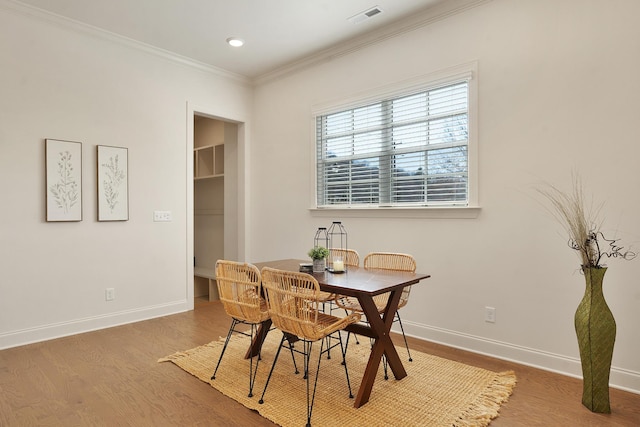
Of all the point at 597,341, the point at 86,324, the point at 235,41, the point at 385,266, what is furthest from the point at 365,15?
the point at 86,324

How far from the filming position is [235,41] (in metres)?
4.02

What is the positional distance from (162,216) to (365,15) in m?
3.01

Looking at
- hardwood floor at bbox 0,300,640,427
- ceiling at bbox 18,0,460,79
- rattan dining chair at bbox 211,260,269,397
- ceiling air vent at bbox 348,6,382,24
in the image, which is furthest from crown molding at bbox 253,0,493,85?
hardwood floor at bbox 0,300,640,427

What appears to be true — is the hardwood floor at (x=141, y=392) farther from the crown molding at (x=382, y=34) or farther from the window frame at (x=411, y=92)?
the crown molding at (x=382, y=34)

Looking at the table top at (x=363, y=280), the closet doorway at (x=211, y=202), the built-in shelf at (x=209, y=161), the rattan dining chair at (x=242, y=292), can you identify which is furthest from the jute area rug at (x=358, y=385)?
the built-in shelf at (x=209, y=161)

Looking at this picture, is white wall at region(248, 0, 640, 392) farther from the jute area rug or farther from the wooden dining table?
the wooden dining table

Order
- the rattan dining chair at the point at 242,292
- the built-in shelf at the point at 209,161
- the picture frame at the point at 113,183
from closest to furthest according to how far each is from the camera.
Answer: the rattan dining chair at the point at 242,292
the picture frame at the point at 113,183
the built-in shelf at the point at 209,161

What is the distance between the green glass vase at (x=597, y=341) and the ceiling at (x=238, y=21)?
2535mm

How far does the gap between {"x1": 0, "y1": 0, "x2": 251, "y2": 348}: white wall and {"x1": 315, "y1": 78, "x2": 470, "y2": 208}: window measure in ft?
5.49

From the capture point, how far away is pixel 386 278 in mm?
2551

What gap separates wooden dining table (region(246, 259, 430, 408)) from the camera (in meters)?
2.24

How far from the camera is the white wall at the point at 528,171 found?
2.54 m

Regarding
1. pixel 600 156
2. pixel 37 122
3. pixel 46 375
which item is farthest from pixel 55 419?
pixel 600 156

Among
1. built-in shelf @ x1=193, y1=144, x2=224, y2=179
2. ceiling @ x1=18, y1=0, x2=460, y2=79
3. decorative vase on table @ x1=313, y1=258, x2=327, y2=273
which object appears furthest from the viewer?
built-in shelf @ x1=193, y1=144, x2=224, y2=179
